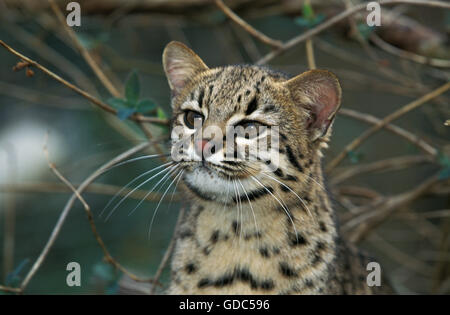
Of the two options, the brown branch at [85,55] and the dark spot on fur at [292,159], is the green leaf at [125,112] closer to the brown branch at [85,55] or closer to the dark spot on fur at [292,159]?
the brown branch at [85,55]

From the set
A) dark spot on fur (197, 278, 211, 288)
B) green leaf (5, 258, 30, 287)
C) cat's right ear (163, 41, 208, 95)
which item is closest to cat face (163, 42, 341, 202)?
cat's right ear (163, 41, 208, 95)

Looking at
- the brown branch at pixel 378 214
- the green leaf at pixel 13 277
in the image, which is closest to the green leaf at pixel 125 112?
the green leaf at pixel 13 277

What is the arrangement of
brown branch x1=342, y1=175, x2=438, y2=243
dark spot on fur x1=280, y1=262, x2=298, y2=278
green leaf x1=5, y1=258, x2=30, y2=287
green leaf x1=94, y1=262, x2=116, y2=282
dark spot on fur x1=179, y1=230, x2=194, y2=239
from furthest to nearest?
brown branch x1=342, y1=175, x2=438, y2=243 → green leaf x1=94, y1=262, x2=116, y2=282 → dark spot on fur x1=179, y1=230, x2=194, y2=239 → green leaf x1=5, y1=258, x2=30, y2=287 → dark spot on fur x1=280, y1=262, x2=298, y2=278

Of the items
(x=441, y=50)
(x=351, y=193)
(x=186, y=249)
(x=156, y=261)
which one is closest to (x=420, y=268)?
(x=351, y=193)

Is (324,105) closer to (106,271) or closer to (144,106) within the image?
(144,106)

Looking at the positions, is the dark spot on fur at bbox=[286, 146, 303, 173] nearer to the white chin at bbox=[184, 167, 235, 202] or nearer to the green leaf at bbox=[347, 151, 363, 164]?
the white chin at bbox=[184, 167, 235, 202]
